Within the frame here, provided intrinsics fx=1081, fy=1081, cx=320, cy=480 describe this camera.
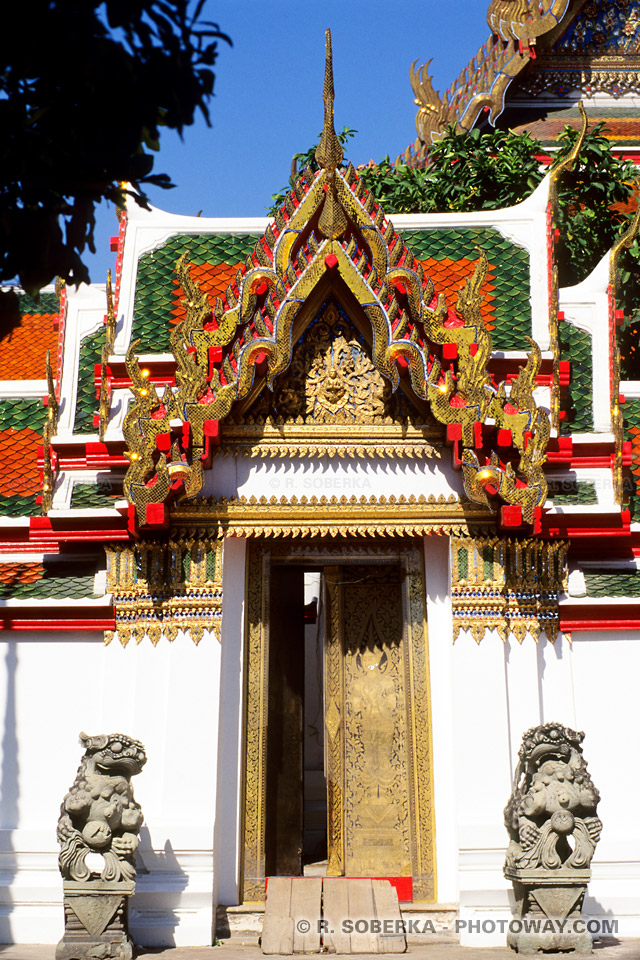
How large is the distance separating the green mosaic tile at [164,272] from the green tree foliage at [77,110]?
18.1 ft

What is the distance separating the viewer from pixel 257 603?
A: 912 centimetres

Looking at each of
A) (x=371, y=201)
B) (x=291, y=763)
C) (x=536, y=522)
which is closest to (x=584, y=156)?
(x=371, y=201)

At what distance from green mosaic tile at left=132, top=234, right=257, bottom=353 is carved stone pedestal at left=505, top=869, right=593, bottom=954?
568 centimetres

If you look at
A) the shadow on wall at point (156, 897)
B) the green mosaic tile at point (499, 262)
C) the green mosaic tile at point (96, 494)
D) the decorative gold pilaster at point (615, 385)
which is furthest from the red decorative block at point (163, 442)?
the decorative gold pilaster at point (615, 385)

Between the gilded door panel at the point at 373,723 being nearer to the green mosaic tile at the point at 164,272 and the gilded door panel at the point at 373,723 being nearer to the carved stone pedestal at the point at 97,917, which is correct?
the carved stone pedestal at the point at 97,917

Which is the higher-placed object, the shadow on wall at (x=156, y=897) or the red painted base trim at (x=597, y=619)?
the red painted base trim at (x=597, y=619)

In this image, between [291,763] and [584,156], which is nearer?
[291,763]

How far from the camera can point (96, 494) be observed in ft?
31.3

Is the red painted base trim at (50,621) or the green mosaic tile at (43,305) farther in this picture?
the green mosaic tile at (43,305)

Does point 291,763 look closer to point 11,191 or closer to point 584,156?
point 11,191

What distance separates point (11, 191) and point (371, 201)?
4.81m

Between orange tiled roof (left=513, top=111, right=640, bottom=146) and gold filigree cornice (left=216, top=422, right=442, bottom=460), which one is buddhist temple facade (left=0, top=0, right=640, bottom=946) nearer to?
gold filigree cornice (left=216, top=422, right=442, bottom=460)

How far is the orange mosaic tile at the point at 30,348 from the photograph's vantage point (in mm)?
12492

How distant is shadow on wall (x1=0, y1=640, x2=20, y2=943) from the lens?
8422 mm
